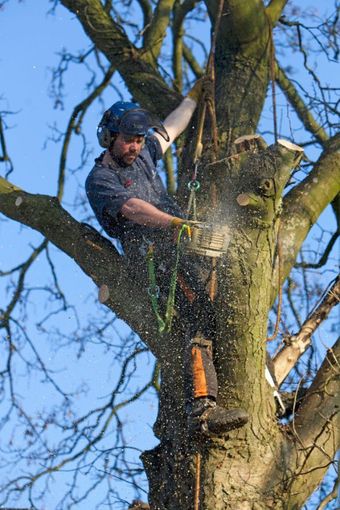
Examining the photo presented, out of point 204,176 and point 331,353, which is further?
point 204,176

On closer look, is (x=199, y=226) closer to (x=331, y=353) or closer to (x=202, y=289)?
(x=202, y=289)

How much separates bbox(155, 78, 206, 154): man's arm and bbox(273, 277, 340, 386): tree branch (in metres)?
1.28

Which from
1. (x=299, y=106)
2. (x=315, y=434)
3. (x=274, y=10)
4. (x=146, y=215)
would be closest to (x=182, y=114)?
(x=274, y=10)

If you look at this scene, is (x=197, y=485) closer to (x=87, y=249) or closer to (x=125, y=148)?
(x=87, y=249)

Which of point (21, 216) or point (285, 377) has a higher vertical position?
point (21, 216)

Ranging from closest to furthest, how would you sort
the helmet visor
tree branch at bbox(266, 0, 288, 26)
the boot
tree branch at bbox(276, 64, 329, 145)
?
the boot → the helmet visor → tree branch at bbox(266, 0, 288, 26) → tree branch at bbox(276, 64, 329, 145)

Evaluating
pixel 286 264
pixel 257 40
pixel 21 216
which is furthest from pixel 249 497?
pixel 257 40

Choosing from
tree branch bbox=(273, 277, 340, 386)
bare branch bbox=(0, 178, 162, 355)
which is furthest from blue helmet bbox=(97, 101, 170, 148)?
tree branch bbox=(273, 277, 340, 386)

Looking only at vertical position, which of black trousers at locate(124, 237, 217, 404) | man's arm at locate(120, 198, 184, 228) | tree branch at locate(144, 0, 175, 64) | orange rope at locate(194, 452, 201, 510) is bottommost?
orange rope at locate(194, 452, 201, 510)

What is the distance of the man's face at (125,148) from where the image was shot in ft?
15.9

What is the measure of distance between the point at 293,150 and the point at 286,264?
3.08 ft

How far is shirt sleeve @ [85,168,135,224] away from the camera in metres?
4.54

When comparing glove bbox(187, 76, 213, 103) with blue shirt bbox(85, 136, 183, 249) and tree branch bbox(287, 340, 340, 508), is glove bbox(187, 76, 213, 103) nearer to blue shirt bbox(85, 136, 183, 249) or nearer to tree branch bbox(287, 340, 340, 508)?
blue shirt bbox(85, 136, 183, 249)

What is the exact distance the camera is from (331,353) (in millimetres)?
4734
